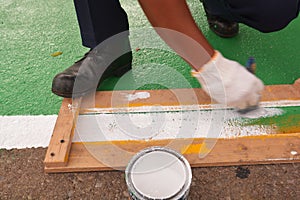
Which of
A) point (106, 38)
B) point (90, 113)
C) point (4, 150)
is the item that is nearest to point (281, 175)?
point (90, 113)

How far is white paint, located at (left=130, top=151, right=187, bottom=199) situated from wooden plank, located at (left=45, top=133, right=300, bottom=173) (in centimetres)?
18

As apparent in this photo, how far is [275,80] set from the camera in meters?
1.84

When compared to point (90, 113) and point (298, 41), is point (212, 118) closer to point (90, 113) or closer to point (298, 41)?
point (90, 113)

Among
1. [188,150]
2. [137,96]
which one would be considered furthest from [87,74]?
[188,150]

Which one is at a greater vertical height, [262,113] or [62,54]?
[62,54]

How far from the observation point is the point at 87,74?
5.67 feet

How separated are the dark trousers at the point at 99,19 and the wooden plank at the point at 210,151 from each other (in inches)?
20.7

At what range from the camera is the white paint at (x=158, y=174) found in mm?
1209

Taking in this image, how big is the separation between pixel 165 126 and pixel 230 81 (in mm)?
464

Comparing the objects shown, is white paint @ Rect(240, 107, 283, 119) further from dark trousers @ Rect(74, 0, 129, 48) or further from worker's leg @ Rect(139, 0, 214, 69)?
dark trousers @ Rect(74, 0, 129, 48)

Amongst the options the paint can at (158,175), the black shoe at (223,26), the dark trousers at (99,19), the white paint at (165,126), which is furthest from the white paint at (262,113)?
the dark trousers at (99,19)

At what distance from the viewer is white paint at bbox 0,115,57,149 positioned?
1.58 metres

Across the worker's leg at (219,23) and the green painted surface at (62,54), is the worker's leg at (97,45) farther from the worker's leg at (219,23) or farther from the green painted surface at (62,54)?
the worker's leg at (219,23)

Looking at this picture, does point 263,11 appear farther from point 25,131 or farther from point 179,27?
point 25,131
